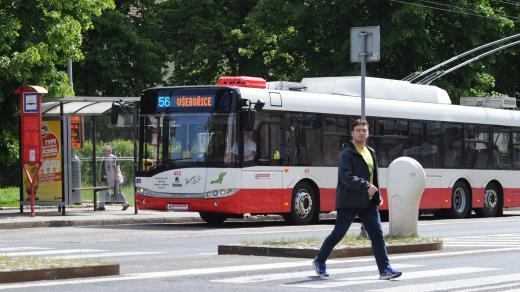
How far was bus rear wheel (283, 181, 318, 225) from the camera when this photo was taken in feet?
85.4

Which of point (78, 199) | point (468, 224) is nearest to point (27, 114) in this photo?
point (78, 199)

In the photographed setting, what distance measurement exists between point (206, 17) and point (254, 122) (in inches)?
1203

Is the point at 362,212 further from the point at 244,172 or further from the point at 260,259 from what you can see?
the point at 244,172

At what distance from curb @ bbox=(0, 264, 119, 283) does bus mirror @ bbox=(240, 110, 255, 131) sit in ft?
36.0

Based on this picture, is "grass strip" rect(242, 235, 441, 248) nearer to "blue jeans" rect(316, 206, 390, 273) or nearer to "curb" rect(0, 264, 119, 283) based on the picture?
"blue jeans" rect(316, 206, 390, 273)

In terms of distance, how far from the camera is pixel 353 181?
41.8 feet

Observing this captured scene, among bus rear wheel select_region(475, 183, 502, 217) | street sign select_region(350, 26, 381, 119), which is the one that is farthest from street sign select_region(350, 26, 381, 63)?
bus rear wheel select_region(475, 183, 502, 217)

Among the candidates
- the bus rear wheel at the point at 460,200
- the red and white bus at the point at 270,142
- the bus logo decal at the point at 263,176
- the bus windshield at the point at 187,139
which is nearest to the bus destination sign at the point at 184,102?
the red and white bus at the point at 270,142

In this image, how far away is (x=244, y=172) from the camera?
80.6 ft

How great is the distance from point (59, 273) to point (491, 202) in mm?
21581

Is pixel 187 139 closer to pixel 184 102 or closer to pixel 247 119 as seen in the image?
pixel 184 102

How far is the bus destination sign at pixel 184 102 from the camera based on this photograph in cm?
2472

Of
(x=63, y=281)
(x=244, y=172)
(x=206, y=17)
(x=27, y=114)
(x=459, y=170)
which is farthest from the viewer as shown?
(x=206, y=17)

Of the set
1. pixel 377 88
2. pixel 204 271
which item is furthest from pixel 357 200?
pixel 377 88
